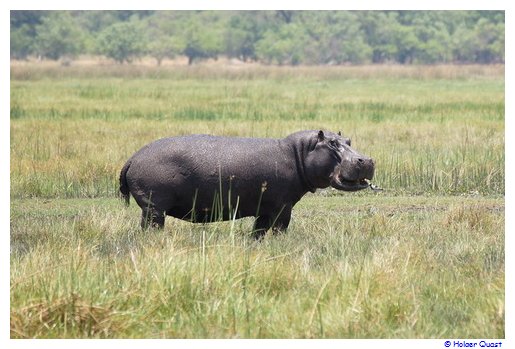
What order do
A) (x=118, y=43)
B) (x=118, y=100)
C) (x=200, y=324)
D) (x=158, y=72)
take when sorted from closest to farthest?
(x=200, y=324)
(x=118, y=100)
(x=158, y=72)
(x=118, y=43)

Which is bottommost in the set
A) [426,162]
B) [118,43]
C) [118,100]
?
[118,43]

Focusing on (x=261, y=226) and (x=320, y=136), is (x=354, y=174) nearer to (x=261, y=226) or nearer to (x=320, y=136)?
(x=320, y=136)

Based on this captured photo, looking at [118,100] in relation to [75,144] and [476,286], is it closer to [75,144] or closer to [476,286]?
[75,144]

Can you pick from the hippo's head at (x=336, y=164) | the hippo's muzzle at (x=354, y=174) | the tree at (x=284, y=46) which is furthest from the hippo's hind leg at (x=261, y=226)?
the tree at (x=284, y=46)

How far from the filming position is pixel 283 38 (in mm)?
89000

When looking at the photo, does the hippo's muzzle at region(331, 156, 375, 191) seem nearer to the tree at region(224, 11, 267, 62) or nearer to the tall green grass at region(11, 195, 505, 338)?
the tall green grass at region(11, 195, 505, 338)

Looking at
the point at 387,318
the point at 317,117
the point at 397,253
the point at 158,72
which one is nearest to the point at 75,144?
the point at 317,117

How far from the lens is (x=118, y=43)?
80.1 metres

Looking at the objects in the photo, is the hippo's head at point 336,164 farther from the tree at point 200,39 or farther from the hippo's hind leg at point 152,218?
the tree at point 200,39

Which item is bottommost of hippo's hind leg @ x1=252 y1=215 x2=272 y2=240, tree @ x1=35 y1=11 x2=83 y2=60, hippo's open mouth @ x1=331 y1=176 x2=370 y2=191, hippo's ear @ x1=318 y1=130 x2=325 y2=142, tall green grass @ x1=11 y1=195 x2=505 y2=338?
tree @ x1=35 y1=11 x2=83 y2=60

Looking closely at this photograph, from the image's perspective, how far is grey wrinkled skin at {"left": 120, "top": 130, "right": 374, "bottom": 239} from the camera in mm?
9156

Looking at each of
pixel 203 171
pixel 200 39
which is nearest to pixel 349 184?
pixel 203 171

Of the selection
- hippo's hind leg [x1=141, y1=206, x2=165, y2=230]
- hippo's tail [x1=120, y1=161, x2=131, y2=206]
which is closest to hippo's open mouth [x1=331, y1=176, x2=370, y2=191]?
hippo's hind leg [x1=141, y1=206, x2=165, y2=230]
